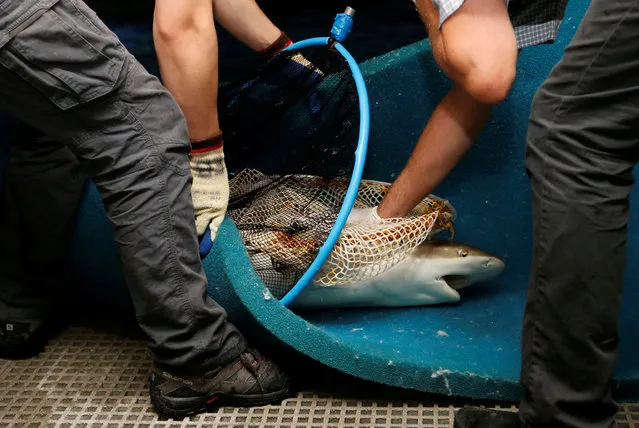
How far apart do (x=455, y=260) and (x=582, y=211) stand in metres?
0.61

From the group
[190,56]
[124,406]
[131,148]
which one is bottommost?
[124,406]

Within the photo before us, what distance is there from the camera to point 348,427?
1396 millimetres

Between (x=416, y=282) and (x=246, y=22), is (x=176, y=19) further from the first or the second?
(x=416, y=282)

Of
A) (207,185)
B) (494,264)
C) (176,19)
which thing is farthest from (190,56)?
(494,264)

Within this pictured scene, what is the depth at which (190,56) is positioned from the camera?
141cm

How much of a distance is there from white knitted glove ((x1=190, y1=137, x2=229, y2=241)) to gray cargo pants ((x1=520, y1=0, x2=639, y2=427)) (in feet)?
1.97

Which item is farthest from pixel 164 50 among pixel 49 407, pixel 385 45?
pixel 385 45

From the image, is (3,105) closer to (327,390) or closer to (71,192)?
(71,192)

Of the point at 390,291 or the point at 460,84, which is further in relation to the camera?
the point at 390,291

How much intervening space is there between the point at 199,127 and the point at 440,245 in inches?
20.5

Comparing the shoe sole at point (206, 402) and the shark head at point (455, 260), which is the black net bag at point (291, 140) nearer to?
the shark head at point (455, 260)

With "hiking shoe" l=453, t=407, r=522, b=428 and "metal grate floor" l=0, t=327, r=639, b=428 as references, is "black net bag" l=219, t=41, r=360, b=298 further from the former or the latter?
"hiking shoe" l=453, t=407, r=522, b=428

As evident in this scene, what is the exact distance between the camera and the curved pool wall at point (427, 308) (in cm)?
140

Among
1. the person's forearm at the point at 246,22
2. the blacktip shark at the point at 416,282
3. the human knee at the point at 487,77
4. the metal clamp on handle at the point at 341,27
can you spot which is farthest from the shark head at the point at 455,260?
the person's forearm at the point at 246,22
